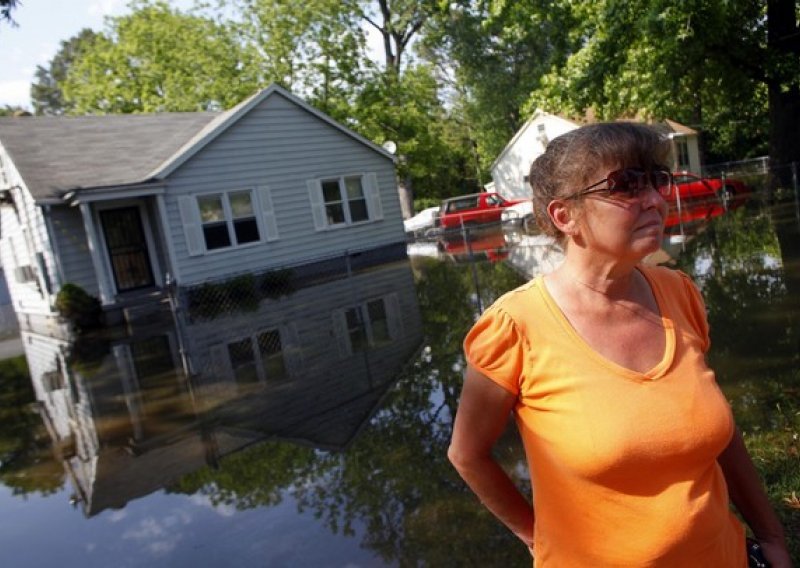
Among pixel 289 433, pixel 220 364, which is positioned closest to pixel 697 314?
pixel 289 433

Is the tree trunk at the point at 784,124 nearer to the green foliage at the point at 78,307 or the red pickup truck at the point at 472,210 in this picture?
the red pickup truck at the point at 472,210

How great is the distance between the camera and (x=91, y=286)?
15438mm

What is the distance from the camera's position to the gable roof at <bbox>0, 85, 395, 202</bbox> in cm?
1524

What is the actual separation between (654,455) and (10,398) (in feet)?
32.2

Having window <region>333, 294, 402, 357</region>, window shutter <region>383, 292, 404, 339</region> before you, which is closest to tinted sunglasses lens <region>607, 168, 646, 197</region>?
window <region>333, 294, 402, 357</region>

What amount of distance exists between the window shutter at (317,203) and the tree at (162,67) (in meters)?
11.4

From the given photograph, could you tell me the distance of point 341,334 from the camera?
31.5 ft

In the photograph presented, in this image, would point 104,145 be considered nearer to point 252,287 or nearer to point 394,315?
point 252,287

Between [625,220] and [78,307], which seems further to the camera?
[78,307]

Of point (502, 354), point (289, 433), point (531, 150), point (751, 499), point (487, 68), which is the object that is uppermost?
point (487, 68)

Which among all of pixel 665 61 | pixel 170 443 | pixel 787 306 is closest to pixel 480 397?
pixel 170 443

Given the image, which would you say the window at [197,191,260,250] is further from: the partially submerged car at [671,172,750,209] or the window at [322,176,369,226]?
the partially submerged car at [671,172,750,209]

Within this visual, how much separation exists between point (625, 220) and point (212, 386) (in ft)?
22.5

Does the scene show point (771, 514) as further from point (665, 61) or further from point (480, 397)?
point (665, 61)
